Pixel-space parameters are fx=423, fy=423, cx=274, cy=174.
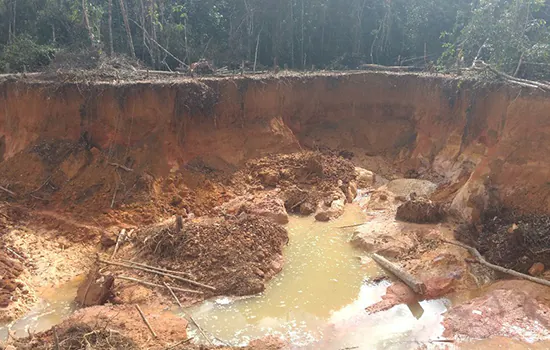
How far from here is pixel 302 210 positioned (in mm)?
12828

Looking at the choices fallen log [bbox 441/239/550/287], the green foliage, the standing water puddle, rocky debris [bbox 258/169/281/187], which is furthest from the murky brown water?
the green foliage

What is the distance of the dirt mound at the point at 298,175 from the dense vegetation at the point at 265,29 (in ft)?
22.0

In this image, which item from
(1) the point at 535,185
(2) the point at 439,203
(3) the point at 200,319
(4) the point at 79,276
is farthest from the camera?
(2) the point at 439,203

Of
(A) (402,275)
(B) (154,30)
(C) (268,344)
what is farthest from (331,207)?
(B) (154,30)

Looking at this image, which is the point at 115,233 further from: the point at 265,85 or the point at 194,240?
the point at 265,85

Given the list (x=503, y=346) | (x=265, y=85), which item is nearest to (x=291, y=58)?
(x=265, y=85)

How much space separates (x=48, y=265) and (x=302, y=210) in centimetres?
686

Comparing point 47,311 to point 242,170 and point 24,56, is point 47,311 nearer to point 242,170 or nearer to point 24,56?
point 242,170

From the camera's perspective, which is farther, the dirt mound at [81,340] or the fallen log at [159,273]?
the fallen log at [159,273]

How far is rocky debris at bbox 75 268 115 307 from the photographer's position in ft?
27.7

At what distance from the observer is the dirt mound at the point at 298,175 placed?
13570 millimetres

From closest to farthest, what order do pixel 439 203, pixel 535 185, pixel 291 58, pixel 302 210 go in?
pixel 535 185 → pixel 439 203 → pixel 302 210 → pixel 291 58

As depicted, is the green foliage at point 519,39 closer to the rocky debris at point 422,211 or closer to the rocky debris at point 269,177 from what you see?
the rocky debris at point 422,211

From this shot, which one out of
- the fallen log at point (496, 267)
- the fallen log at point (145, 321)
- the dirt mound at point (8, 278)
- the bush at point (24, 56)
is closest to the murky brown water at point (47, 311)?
the dirt mound at point (8, 278)
